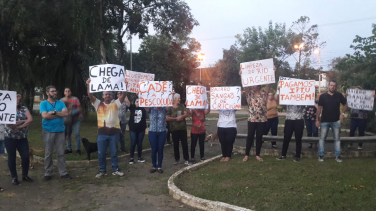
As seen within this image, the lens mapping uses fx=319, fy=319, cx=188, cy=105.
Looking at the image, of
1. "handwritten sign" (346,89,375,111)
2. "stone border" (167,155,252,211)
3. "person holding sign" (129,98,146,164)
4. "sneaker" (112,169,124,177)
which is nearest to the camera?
"stone border" (167,155,252,211)

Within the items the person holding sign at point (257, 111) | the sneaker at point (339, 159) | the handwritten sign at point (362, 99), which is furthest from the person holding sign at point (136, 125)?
the handwritten sign at point (362, 99)

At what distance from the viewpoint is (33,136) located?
14.1 metres

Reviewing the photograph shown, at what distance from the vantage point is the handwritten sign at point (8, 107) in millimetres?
6426

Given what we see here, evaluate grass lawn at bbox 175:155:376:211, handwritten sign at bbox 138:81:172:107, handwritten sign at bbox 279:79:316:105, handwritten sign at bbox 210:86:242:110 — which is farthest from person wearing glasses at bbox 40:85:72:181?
handwritten sign at bbox 279:79:316:105

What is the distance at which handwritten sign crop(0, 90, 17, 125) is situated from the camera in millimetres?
6426

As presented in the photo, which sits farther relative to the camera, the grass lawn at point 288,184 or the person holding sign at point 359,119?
the person holding sign at point 359,119

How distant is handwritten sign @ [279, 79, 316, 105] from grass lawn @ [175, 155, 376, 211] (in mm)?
1504

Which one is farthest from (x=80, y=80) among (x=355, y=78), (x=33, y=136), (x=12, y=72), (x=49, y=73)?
(x=355, y=78)

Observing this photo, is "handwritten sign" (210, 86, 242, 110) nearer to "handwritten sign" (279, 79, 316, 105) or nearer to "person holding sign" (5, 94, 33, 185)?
"handwritten sign" (279, 79, 316, 105)

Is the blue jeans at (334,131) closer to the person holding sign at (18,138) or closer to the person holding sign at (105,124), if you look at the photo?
the person holding sign at (105,124)

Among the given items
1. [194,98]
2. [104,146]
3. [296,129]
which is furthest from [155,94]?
[296,129]

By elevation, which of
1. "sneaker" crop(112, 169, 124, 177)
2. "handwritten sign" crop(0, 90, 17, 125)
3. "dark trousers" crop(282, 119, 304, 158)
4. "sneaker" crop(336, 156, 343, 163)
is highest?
"handwritten sign" crop(0, 90, 17, 125)

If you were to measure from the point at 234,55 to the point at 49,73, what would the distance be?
32016 mm

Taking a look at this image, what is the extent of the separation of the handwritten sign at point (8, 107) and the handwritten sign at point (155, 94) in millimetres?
2634
